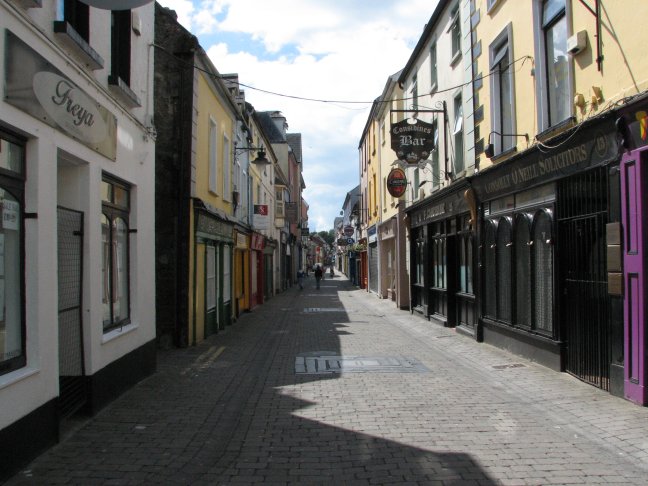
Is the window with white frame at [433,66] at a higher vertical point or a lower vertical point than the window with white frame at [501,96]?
higher

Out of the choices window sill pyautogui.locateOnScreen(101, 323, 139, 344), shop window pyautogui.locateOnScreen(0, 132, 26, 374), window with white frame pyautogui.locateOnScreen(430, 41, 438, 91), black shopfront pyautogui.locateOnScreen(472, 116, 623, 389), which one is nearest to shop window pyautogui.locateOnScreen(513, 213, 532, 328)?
black shopfront pyautogui.locateOnScreen(472, 116, 623, 389)

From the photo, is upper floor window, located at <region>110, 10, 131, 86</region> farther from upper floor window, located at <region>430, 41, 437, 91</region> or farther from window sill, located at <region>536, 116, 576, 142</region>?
upper floor window, located at <region>430, 41, 437, 91</region>

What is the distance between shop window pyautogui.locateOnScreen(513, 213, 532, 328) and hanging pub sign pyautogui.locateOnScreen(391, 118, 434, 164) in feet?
16.1

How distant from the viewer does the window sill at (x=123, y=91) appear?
6.95m

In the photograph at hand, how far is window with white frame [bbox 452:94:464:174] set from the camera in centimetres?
1334

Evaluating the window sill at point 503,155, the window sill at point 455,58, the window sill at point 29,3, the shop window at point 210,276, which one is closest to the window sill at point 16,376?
the window sill at point 29,3

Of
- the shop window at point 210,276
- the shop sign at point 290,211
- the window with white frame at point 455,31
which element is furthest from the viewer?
the shop sign at point 290,211

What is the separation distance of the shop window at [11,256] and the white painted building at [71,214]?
0.04ft

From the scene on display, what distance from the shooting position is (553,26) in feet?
28.4

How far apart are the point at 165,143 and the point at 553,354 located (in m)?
8.37

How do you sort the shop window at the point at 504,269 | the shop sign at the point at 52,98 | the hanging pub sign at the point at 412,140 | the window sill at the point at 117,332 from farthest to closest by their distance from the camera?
Answer: the hanging pub sign at the point at 412,140
the shop window at the point at 504,269
the window sill at the point at 117,332
the shop sign at the point at 52,98

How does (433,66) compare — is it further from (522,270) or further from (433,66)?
(522,270)

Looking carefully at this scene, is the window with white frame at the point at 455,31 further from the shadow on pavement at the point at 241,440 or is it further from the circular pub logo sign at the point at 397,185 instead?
the shadow on pavement at the point at 241,440

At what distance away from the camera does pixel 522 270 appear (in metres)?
9.76
